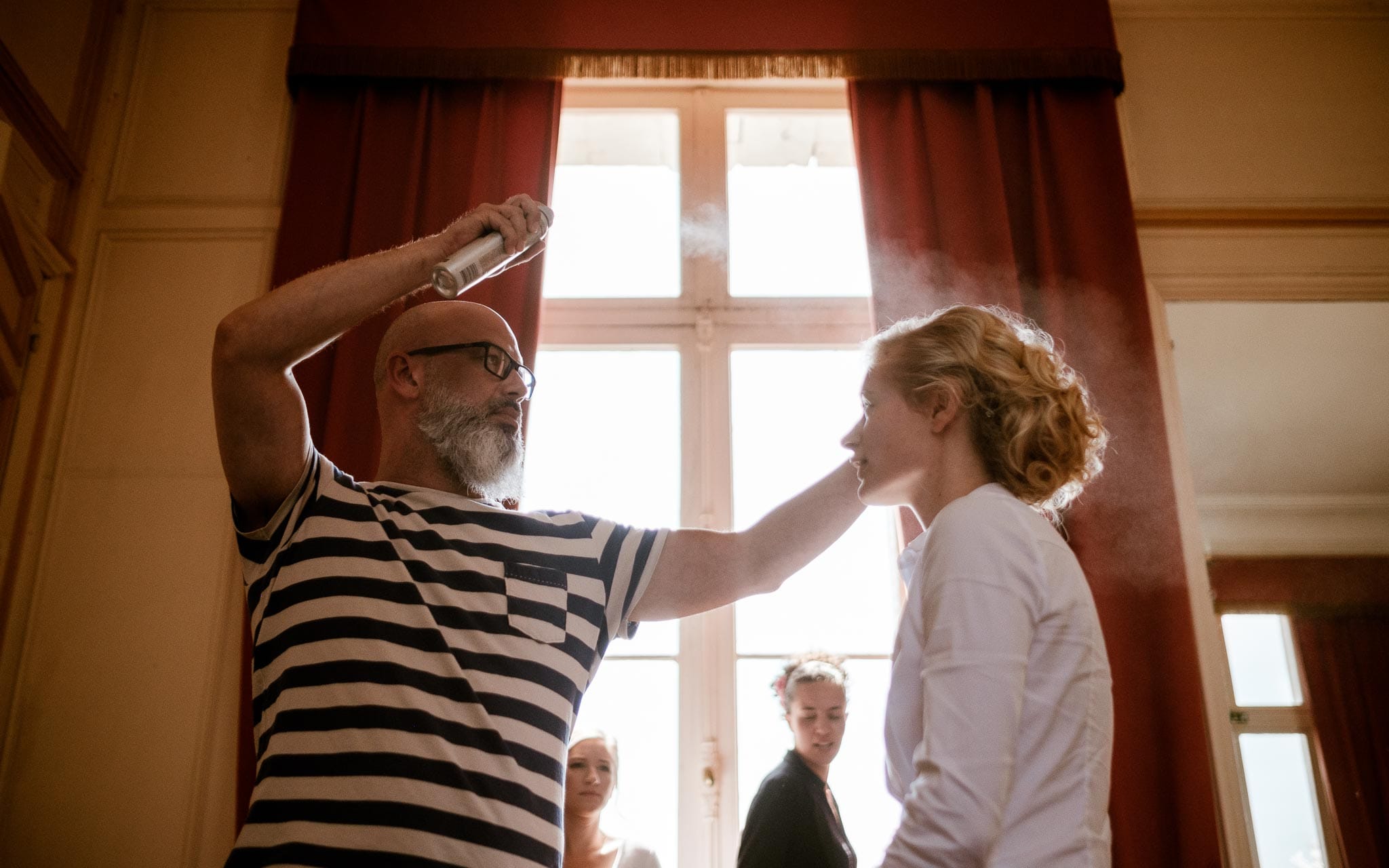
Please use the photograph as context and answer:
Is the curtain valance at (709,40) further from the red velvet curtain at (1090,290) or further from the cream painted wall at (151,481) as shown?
the cream painted wall at (151,481)

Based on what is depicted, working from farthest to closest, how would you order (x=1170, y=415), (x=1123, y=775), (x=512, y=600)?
(x=1170, y=415) → (x=1123, y=775) → (x=512, y=600)

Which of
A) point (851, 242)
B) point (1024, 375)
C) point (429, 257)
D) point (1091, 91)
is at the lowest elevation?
point (1024, 375)

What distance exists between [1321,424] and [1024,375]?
2230mm

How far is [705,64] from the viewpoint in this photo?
3127mm

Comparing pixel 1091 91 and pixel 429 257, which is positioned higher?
pixel 1091 91

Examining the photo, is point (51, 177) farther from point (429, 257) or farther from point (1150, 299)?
point (1150, 299)

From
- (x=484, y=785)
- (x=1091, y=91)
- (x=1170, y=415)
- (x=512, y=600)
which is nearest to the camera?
(x=484, y=785)

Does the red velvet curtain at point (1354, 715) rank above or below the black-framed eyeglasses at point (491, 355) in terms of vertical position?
below

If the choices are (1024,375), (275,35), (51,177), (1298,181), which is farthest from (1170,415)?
(51,177)

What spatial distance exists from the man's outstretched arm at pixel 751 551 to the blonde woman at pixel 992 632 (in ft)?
1.04

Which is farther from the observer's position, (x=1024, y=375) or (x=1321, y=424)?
(x=1321, y=424)

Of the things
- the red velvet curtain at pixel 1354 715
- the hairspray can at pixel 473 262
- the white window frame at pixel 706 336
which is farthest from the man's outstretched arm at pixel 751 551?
the red velvet curtain at pixel 1354 715

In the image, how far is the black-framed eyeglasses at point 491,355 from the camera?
165cm

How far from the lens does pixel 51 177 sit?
115 inches
